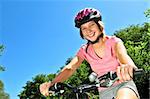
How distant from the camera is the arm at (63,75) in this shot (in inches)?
149

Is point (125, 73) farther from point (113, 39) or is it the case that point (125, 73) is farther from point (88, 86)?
point (113, 39)

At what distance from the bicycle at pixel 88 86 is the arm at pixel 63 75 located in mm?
92

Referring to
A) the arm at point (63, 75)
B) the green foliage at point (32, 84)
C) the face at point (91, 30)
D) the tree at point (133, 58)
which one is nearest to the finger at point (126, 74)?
the face at point (91, 30)

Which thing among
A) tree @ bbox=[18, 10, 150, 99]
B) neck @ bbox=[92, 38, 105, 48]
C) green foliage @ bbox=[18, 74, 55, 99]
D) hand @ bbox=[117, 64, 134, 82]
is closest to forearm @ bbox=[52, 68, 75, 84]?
neck @ bbox=[92, 38, 105, 48]

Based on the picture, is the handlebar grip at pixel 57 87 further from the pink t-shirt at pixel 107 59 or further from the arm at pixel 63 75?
the pink t-shirt at pixel 107 59

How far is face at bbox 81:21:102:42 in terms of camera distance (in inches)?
145

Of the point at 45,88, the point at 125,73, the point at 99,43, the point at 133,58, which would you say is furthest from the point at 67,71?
the point at 133,58

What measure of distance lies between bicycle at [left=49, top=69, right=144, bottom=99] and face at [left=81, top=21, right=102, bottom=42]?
22.5 inches

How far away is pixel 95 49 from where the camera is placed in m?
3.83

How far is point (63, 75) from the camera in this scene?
3898 mm

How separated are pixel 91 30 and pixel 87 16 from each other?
15 cm

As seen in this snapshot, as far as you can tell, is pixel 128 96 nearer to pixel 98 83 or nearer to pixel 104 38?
pixel 98 83

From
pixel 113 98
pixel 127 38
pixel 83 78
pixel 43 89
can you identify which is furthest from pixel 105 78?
pixel 127 38

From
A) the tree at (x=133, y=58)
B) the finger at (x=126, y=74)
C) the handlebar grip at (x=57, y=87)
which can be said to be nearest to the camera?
the finger at (x=126, y=74)
